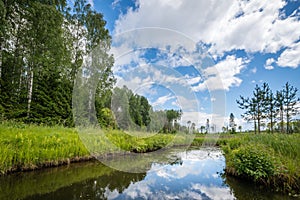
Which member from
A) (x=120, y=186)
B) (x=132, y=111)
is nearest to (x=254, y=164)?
(x=120, y=186)

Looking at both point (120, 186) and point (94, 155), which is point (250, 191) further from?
point (94, 155)

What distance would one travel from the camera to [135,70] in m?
10.6

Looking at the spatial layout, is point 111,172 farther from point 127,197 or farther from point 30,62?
point 30,62

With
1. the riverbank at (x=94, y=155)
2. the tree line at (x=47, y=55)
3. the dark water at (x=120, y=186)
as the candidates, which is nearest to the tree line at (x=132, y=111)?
the tree line at (x=47, y=55)

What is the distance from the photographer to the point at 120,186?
5133mm

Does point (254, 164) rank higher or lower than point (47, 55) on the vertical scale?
lower

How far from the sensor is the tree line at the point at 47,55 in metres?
11.9

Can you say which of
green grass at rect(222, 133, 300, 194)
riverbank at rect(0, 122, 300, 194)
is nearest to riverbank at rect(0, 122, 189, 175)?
riverbank at rect(0, 122, 300, 194)

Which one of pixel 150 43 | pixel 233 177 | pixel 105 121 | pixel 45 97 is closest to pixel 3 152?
pixel 233 177

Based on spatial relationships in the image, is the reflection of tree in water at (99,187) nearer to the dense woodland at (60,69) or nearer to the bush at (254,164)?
the bush at (254,164)

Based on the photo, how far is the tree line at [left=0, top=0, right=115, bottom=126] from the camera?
1187cm

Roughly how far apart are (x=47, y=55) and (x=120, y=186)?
11.7 meters

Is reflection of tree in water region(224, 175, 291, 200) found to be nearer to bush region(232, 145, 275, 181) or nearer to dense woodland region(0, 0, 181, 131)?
bush region(232, 145, 275, 181)

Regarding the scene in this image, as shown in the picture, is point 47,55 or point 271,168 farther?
point 47,55
